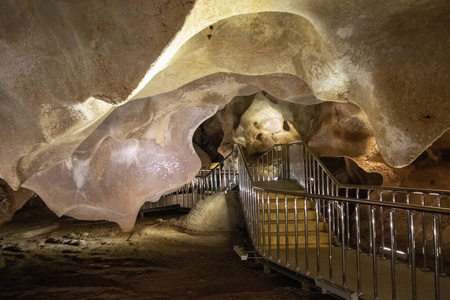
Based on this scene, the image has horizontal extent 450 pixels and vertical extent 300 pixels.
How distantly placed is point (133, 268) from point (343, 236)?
4.03m

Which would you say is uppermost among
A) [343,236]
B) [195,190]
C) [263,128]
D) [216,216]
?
[263,128]

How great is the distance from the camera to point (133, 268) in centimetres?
636

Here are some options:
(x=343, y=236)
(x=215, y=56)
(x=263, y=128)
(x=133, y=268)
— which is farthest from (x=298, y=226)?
(x=263, y=128)

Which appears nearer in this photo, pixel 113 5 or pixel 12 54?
pixel 113 5

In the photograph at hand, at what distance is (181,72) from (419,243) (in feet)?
21.2

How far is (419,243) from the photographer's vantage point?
7.48 m

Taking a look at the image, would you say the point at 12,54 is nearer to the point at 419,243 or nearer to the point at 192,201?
the point at 419,243

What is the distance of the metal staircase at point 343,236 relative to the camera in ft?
11.9

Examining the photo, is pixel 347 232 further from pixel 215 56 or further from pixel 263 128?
pixel 263 128

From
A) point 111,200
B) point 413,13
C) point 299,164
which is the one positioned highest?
point 413,13

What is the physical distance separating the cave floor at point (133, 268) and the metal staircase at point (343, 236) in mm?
517

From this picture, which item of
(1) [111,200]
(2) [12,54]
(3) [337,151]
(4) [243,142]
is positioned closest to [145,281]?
(1) [111,200]

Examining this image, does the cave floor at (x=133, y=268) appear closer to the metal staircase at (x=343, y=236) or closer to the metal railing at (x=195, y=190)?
the metal staircase at (x=343, y=236)

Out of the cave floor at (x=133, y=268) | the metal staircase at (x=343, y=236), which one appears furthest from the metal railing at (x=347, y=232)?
the cave floor at (x=133, y=268)
